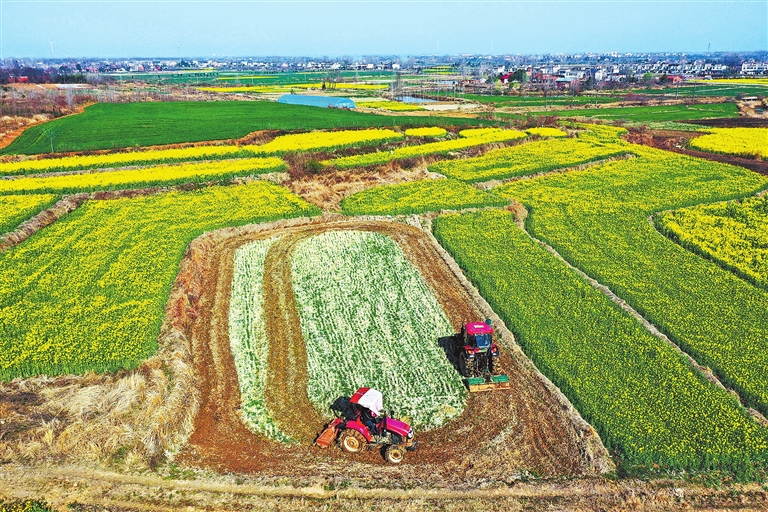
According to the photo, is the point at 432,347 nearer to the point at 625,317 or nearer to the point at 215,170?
the point at 625,317

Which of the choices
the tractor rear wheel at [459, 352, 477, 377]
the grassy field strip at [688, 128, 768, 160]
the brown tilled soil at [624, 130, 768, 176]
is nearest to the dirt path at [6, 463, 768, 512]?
the tractor rear wheel at [459, 352, 477, 377]

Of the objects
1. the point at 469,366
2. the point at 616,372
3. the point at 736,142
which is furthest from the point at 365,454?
the point at 736,142

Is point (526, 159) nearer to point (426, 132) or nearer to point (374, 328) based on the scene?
point (426, 132)

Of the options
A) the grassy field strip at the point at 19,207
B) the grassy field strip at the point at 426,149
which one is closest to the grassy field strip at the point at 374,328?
the grassy field strip at the point at 19,207

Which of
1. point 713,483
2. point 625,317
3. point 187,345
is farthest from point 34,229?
point 713,483

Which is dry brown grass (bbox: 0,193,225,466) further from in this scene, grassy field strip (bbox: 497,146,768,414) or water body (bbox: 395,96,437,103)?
water body (bbox: 395,96,437,103)

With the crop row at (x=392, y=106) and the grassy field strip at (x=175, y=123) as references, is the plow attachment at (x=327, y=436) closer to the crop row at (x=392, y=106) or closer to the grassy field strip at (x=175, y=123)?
the grassy field strip at (x=175, y=123)
